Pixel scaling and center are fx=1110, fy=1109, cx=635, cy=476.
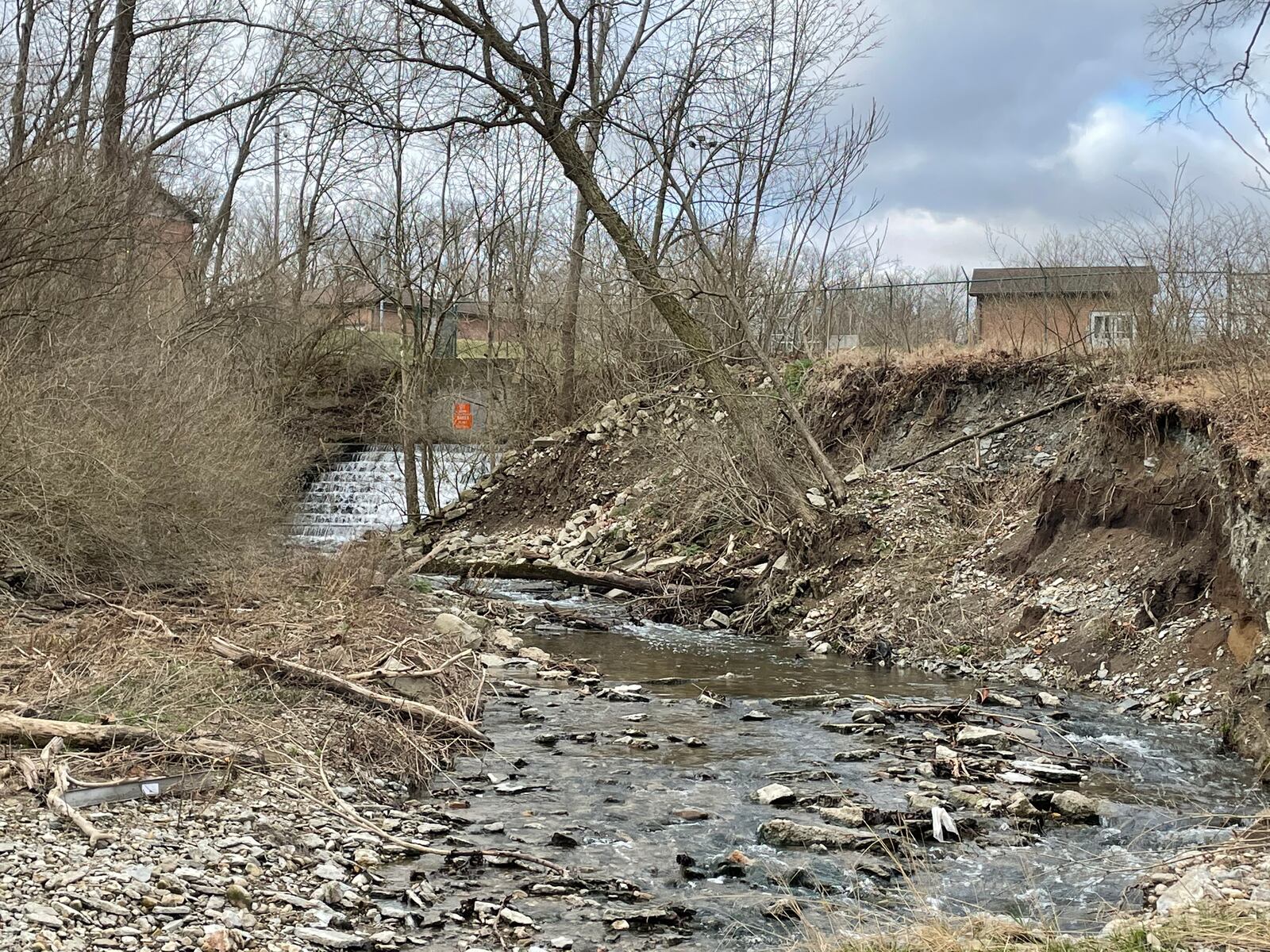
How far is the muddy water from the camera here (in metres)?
4.95

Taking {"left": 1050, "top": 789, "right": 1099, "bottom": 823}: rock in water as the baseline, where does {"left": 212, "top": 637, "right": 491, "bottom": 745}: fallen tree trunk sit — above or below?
above


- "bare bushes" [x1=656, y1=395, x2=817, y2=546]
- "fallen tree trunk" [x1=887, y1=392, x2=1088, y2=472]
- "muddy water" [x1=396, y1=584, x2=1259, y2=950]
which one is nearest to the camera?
"muddy water" [x1=396, y1=584, x2=1259, y2=950]

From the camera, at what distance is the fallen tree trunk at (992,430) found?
555 inches

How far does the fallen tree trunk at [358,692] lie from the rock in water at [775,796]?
77.0 inches

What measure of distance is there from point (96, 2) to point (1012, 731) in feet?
51.1

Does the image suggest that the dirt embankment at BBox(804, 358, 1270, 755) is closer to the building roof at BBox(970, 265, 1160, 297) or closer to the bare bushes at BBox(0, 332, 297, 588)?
the building roof at BBox(970, 265, 1160, 297)

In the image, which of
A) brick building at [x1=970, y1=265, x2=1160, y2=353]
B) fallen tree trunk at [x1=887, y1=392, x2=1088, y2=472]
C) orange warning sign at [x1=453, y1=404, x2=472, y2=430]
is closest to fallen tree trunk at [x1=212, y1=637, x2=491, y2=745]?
brick building at [x1=970, y1=265, x2=1160, y2=353]

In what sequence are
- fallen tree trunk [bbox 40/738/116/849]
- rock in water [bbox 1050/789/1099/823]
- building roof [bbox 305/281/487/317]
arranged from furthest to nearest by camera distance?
building roof [bbox 305/281/487/317]
rock in water [bbox 1050/789/1099/823]
fallen tree trunk [bbox 40/738/116/849]

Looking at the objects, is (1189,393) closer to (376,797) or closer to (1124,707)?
(1124,707)

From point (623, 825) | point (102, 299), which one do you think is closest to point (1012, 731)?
point (623, 825)

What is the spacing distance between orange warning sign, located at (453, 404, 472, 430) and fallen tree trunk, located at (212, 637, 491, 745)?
15550 millimetres

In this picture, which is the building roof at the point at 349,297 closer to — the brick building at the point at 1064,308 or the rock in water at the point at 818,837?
the brick building at the point at 1064,308

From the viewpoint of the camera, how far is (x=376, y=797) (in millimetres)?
6191

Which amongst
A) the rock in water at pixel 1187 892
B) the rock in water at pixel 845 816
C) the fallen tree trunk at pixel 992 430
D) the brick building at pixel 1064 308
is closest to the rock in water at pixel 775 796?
the rock in water at pixel 845 816
